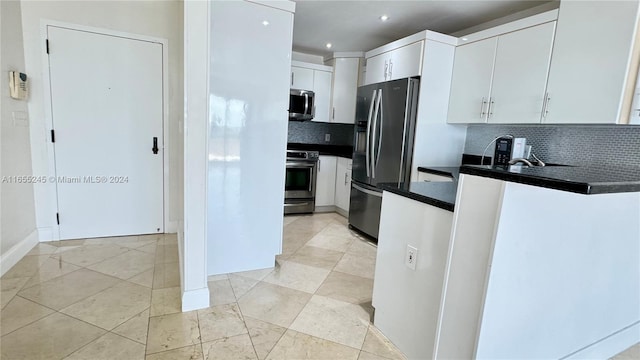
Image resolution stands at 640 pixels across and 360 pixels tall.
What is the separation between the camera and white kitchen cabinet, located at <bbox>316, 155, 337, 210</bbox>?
176 inches

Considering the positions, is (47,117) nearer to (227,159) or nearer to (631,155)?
(227,159)

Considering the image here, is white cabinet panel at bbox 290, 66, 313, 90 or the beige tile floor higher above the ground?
white cabinet panel at bbox 290, 66, 313, 90

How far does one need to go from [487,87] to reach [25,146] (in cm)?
415

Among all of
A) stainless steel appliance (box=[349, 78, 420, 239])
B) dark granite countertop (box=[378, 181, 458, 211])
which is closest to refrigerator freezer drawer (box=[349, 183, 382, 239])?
stainless steel appliance (box=[349, 78, 420, 239])

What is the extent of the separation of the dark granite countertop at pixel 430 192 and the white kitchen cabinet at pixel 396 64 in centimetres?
161

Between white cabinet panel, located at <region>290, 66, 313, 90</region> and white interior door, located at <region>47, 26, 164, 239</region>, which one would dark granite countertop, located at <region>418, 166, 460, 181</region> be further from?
white interior door, located at <region>47, 26, 164, 239</region>

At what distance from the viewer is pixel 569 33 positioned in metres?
2.27

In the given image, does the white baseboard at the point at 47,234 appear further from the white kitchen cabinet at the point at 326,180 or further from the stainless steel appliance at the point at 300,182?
the white kitchen cabinet at the point at 326,180

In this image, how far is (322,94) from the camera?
15.1 feet

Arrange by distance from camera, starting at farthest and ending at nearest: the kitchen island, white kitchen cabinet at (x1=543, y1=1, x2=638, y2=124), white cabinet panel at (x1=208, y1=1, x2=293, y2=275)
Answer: white cabinet panel at (x1=208, y1=1, x2=293, y2=275), white kitchen cabinet at (x1=543, y1=1, x2=638, y2=124), the kitchen island

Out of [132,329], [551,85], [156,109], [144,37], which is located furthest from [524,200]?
[144,37]

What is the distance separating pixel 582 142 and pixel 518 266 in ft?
6.56

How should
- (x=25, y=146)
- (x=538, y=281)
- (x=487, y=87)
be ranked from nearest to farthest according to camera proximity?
(x=538, y=281)
(x=25, y=146)
(x=487, y=87)

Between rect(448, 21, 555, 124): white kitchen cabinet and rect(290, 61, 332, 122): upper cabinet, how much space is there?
1.97 meters
